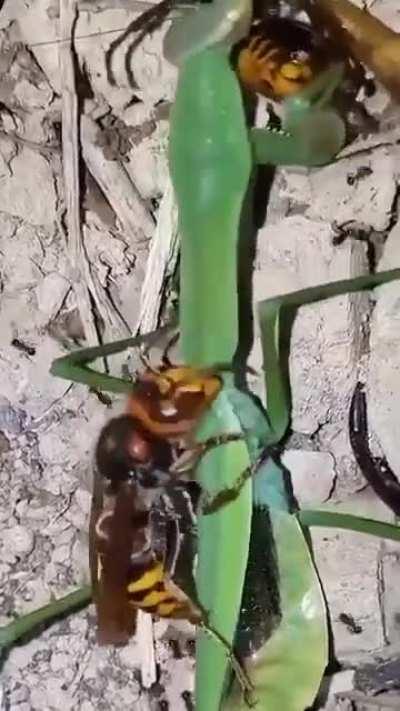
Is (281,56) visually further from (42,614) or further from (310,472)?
(42,614)

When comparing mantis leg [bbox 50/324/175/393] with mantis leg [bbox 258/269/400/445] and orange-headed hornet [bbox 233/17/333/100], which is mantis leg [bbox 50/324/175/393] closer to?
mantis leg [bbox 258/269/400/445]

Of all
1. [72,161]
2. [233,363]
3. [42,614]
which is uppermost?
[72,161]

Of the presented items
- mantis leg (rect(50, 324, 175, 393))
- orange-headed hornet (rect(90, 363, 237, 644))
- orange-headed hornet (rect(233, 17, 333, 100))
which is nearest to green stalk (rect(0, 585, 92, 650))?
orange-headed hornet (rect(90, 363, 237, 644))

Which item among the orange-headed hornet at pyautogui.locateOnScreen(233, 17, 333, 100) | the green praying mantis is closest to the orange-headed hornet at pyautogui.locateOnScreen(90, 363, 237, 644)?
the green praying mantis

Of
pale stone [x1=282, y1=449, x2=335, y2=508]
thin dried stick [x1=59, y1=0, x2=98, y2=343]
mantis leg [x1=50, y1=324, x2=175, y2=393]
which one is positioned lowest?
pale stone [x1=282, y1=449, x2=335, y2=508]

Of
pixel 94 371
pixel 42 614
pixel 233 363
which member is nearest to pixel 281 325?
pixel 233 363

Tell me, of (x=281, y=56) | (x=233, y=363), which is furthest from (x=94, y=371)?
(x=281, y=56)

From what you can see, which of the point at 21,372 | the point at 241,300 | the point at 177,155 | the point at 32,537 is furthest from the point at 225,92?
the point at 32,537

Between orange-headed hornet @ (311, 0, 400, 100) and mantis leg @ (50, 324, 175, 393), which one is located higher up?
orange-headed hornet @ (311, 0, 400, 100)

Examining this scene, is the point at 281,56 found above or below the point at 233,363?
above
